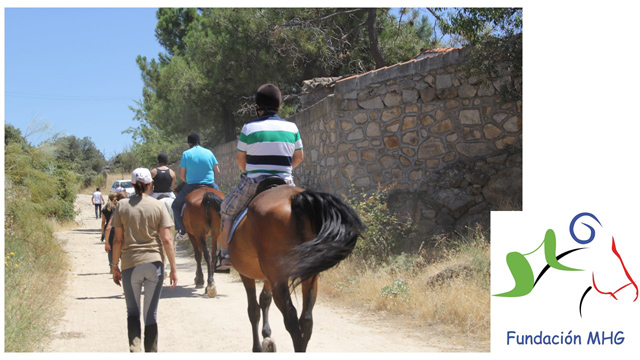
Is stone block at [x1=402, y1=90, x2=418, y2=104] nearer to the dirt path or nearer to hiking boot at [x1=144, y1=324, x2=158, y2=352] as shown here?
the dirt path

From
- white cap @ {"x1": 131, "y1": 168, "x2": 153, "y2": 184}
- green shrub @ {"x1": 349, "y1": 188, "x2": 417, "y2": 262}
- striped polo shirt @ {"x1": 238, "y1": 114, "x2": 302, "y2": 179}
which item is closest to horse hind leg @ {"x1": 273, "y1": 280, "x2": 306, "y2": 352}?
striped polo shirt @ {"x1": 238, "y1": 114, "x2": 302, "y2": 179}

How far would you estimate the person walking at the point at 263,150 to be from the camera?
562cm

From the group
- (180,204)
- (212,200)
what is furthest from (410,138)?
(180,204)

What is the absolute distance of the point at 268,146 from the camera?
5613mm

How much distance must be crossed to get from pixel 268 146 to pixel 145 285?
174cm

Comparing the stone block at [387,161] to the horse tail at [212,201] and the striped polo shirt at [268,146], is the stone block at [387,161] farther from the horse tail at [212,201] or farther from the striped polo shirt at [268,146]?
the striped polo shirt at [268,146]

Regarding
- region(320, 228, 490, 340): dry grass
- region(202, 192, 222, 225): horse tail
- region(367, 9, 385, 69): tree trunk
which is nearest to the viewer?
region(320, 228, 490, 340): dry grass

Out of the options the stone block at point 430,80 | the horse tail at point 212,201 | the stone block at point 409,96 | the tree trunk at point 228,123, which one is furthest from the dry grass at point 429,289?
the tree trunk at point 228,123

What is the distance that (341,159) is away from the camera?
11602 mm

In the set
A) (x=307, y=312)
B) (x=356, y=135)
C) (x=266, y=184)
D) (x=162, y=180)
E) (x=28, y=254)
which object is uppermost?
(x=356, y=135)

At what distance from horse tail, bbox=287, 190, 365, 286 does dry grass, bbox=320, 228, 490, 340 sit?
2532 millimetres

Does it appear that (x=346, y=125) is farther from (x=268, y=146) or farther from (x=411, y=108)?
(x=268, y=146)

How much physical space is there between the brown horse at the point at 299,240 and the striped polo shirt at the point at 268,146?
1.76ft

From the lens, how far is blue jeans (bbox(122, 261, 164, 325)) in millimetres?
5258
